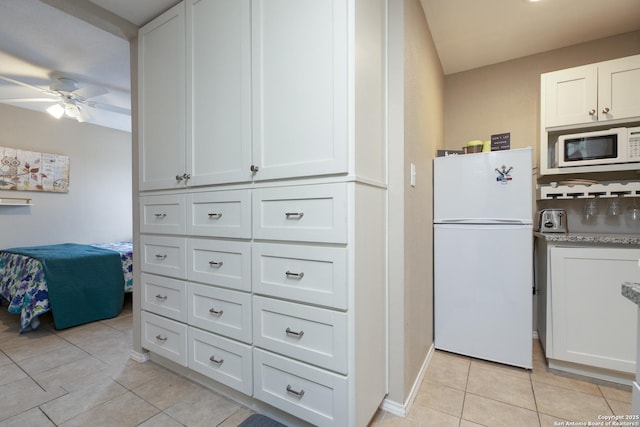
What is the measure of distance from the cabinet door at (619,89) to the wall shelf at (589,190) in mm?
459

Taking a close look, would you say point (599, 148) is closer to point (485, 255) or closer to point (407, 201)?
point (485, 255)

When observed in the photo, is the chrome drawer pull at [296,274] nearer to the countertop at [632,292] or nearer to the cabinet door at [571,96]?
the countertop at [632,292]

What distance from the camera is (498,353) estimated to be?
81.5 inches

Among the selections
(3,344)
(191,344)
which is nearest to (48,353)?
(3,344)

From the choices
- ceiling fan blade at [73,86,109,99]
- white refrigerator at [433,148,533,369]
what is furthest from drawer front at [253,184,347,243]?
ceiling fan blade at [73,86,109,99]

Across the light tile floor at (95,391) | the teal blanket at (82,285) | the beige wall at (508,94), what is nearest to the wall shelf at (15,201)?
the teal blanket at (82,285)

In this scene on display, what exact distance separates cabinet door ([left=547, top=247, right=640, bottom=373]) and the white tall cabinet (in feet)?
4.13

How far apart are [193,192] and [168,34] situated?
101 centimetres

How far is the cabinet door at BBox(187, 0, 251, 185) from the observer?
1.51 metres

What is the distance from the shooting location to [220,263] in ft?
5.32

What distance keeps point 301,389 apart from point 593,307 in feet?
6.04

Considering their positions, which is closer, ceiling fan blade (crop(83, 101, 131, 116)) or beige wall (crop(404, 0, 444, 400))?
beige wall (crop(404, 0, 444, 400))

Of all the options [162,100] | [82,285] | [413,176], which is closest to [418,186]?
[413,176]

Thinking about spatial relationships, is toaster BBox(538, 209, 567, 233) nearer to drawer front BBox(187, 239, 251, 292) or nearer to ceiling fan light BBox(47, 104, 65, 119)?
drawer front BBox(187, 239, 251, 292)
